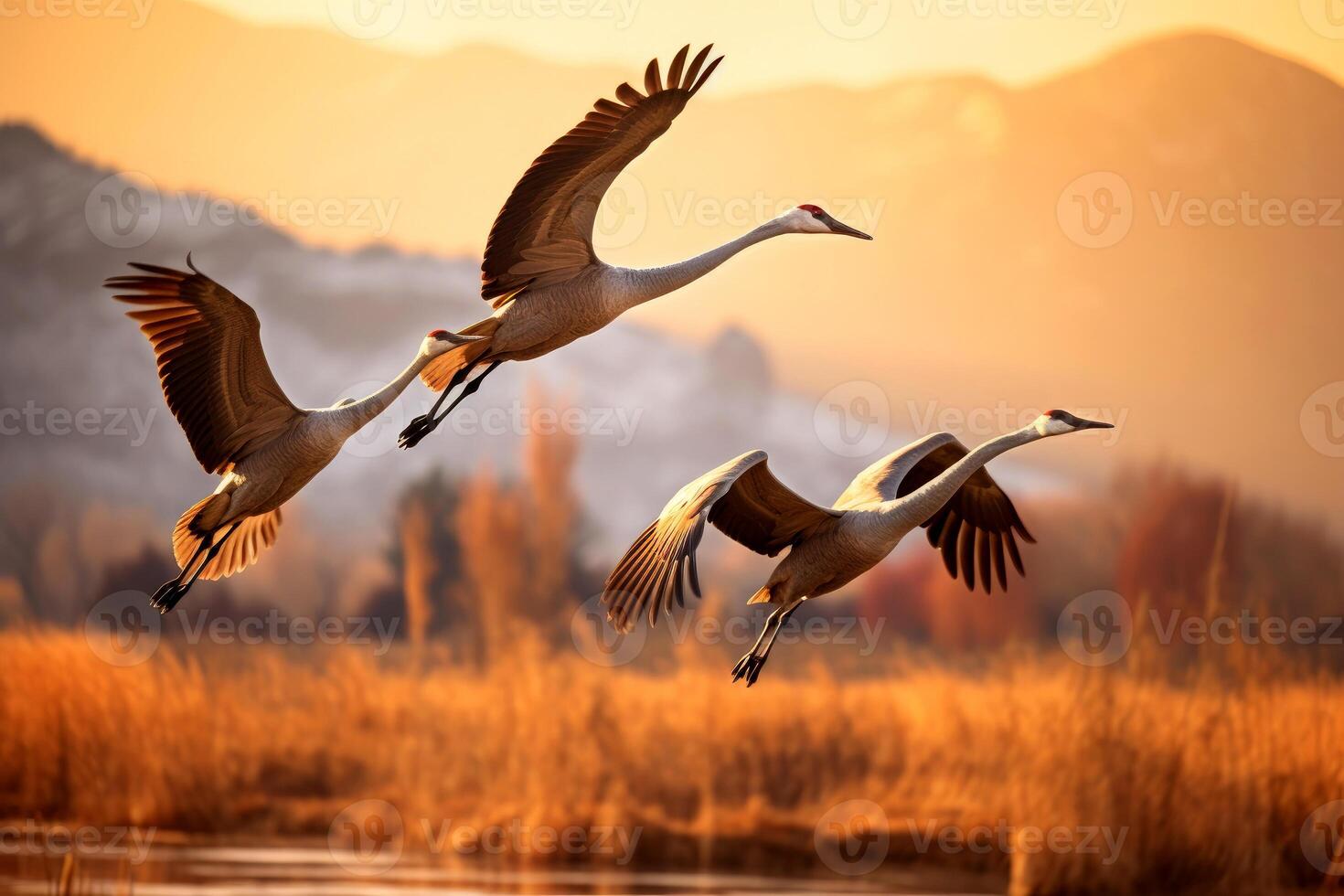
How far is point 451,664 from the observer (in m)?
25.5

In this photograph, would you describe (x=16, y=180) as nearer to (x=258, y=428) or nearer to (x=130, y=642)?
(x=130, y=642)

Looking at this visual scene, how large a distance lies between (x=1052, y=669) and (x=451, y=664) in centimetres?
983

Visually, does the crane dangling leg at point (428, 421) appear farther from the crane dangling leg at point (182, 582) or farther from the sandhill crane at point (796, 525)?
the sandhill crane at point (796, 525)

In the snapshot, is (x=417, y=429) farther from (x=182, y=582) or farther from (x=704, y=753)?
(x=704, y=753)

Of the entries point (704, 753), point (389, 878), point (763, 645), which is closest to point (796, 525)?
point (763, 645)

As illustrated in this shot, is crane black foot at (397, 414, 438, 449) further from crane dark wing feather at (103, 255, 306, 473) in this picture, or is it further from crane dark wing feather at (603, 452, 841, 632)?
crane dark wing feather at (603, 452, 841, 632)

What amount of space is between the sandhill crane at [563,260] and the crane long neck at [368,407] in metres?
0.39

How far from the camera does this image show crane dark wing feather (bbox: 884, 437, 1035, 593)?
10195 millimetres

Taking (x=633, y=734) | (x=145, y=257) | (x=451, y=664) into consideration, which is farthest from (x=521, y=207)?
(x=145, y=257)

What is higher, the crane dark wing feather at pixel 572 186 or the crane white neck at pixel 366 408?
the crane dark wing feather at pixel 572 186

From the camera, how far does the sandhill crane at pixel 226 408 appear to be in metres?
8.45

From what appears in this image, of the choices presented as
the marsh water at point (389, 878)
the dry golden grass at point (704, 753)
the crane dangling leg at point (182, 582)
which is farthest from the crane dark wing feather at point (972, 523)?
the marsh water at point (389, 878)

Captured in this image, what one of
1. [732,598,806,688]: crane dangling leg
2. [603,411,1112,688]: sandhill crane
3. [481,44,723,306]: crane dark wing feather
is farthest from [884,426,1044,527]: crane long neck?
[481,44,723,306]: crane dark wing feather

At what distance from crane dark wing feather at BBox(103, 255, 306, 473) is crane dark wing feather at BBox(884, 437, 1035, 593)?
12.3ft
